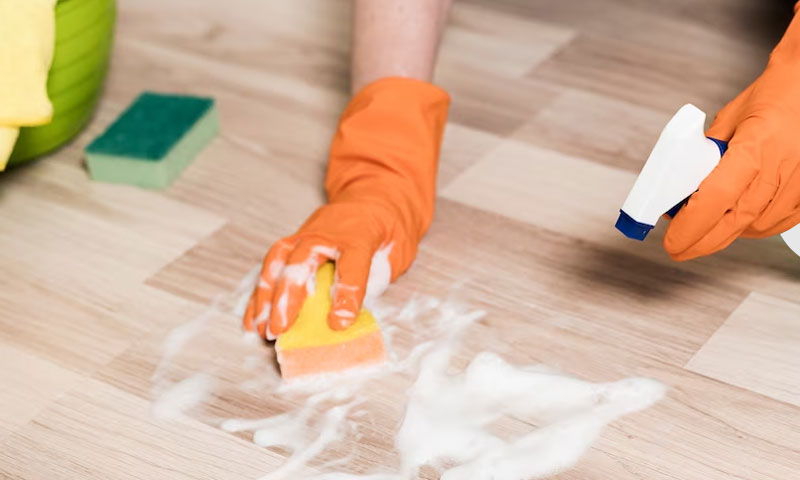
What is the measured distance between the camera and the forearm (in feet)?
4.26

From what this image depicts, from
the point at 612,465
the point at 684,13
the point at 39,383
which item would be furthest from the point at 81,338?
the point at 684,13

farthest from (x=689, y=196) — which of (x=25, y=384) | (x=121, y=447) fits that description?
(x=25, y=384)

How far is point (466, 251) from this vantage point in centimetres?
125

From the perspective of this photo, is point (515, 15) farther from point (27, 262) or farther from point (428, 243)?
point (27, 262)

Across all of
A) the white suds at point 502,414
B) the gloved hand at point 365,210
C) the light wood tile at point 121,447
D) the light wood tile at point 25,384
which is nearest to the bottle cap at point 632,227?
the white suds at point 502,414

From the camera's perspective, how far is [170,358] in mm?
1094

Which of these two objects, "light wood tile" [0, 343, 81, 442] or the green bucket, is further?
the green bucket

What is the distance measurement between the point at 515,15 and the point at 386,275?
827mm

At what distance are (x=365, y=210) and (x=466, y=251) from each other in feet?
0.49

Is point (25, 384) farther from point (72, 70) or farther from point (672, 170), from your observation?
point (672, 170)

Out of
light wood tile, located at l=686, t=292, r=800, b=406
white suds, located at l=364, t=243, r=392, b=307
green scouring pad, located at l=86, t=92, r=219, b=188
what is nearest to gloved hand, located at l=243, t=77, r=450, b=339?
white suds, located at l=364, t=243, r=392, b=307

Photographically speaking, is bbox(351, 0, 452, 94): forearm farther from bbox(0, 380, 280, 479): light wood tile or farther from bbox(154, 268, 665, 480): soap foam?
bbox(0, 380, 280, 479): light wood tile

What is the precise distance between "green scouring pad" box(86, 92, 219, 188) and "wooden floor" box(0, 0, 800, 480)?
0.03m

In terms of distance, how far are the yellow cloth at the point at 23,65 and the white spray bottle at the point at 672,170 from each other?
25.4 inches
